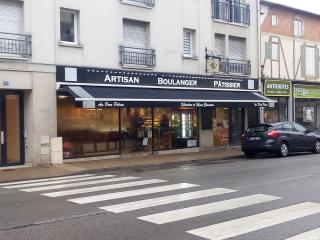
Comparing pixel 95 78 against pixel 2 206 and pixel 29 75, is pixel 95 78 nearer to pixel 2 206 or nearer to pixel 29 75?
pixel 29 75

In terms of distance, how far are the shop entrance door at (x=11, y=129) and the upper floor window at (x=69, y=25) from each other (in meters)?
2.80

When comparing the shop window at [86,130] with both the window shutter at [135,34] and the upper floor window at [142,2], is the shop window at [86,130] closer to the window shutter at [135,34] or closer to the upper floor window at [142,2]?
the window shutter at [135,34]

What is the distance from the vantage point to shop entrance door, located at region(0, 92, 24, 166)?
1619 cm

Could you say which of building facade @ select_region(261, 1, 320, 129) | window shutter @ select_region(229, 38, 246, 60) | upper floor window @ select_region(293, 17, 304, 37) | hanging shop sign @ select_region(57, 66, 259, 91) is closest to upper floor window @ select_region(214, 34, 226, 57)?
window shutter @ select_region(229, 38, 246, 60)

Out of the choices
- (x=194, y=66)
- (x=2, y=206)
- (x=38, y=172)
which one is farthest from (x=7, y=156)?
(x=194, y=66)

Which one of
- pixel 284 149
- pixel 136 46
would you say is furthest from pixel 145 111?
pixel 284 149

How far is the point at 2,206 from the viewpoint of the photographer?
356 inches

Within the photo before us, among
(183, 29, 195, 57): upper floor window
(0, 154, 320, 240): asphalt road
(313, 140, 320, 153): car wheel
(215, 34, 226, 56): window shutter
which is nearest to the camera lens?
(0, 154, 320, 240): asphalt road

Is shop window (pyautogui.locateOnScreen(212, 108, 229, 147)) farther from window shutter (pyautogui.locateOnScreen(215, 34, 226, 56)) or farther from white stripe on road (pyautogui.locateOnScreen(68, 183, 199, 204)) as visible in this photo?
white stripe on road (pyautogui.locateOnScreen(68, 183, 199, 204))

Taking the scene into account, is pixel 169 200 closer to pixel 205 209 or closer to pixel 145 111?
pixel 205 209

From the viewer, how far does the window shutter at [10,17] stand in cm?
1602

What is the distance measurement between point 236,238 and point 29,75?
11654 millimetres

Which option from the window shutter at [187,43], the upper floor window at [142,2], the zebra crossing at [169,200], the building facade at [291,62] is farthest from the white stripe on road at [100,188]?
the building facade at [291,62]

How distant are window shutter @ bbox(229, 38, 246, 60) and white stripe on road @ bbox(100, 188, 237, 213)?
14847mm
